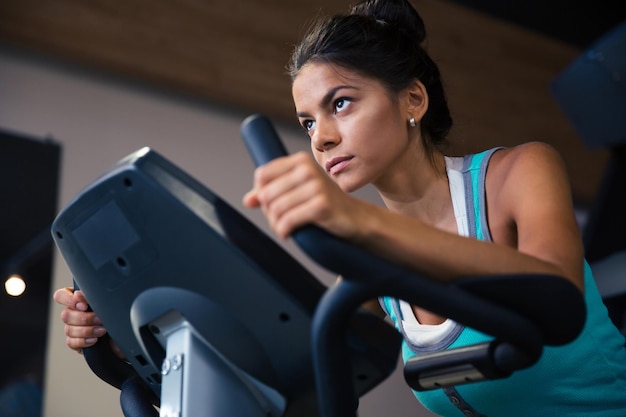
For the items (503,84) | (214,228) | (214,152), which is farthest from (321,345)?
(503,84)

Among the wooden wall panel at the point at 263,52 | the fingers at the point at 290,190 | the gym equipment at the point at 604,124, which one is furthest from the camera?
the wooden wall panel at the point at 263,52

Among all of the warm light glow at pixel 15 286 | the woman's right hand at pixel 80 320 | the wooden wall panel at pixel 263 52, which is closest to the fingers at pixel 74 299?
the woman's right hand at pixel 80 320

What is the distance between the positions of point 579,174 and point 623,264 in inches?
A: 67.9

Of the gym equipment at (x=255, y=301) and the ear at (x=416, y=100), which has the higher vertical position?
the ear at (x=416, y=100)

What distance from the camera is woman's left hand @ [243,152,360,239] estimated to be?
2.40ft

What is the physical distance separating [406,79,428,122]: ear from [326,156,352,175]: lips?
22cm

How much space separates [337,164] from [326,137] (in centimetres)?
4

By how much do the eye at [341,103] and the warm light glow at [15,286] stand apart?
5.79 ft

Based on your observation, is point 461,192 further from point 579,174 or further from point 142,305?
point 579,174

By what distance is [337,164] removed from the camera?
130 cm

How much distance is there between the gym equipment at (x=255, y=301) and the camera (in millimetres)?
769

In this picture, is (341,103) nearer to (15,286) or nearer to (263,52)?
(15,286)

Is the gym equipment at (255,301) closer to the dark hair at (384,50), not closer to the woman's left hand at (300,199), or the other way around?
the woman's left hand at (300,199)

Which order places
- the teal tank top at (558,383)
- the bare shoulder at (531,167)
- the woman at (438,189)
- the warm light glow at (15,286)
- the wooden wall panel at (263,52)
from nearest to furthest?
the woman at (438,189) → the bare shoulder at (531,167) → the teal tank top at (558,383) → the warm light glow at (15,286) → the wooden wall panel at (263,52)
